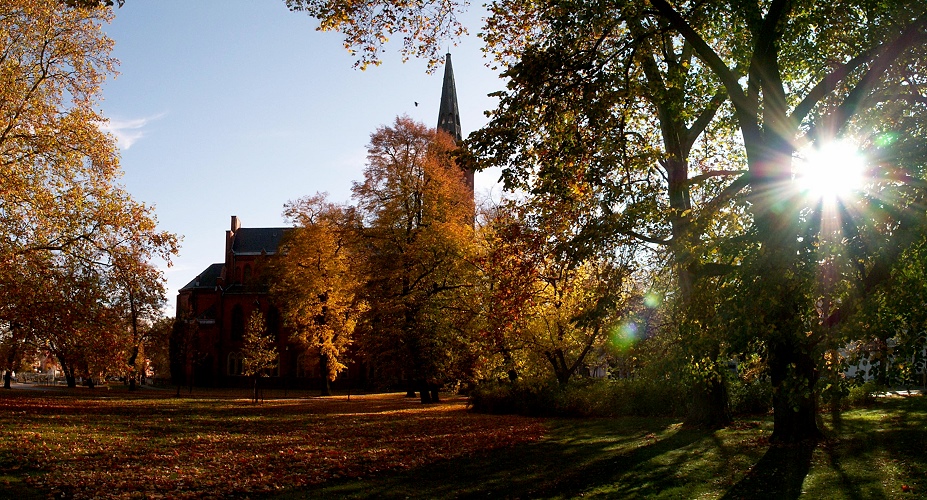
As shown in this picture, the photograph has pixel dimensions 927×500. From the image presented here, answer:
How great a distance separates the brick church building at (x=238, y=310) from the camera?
7094 centimetres

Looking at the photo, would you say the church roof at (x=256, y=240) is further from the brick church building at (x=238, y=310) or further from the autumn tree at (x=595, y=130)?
the autumn tree at (x=595, y=130)

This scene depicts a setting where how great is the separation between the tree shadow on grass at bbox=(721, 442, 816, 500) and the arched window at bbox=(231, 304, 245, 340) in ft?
221

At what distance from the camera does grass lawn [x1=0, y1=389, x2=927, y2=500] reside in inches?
429

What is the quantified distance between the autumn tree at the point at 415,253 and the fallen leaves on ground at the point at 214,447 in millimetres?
6943

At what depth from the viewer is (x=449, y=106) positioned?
71.6 meters

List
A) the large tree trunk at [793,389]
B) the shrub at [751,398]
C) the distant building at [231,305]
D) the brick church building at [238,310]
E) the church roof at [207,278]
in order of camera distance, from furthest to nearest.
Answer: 1. the church roof at [207,278]
2. the distant building at [231,305]
3. the brick church building at [238,310]
4. the shrub at [751,398]
5. the large tree trunk at [793,389]

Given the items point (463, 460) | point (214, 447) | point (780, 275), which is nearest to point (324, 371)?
point (214, 447)

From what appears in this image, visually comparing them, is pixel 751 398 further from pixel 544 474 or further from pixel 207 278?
pixel 207 278

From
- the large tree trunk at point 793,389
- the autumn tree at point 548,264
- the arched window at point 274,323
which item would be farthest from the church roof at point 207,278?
the large tree trunk at point 793,389

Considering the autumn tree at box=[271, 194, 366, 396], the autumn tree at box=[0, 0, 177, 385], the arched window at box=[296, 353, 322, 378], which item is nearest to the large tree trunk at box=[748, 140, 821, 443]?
the autumn tree at box=[0, 0, 177, 385]

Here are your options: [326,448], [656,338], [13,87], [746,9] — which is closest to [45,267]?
[13,87]

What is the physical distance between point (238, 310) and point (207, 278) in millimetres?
6829

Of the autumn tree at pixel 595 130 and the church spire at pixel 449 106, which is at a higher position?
the church spire at pixel 449 106

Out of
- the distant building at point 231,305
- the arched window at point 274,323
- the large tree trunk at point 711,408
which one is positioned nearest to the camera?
the large tree trunk at point 711,408
